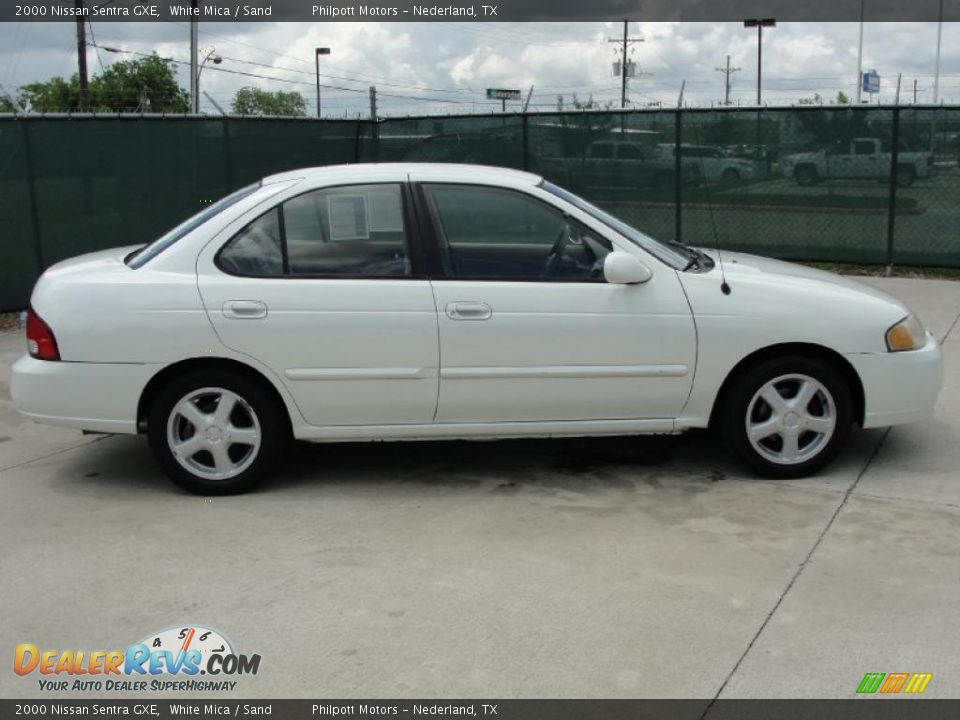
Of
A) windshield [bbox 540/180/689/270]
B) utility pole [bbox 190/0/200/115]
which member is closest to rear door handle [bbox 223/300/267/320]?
windshield [bbox 540/180/689/270]

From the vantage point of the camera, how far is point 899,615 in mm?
3949

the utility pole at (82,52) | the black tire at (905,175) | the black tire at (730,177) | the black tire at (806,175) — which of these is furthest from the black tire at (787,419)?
the utility pole at (82,52)

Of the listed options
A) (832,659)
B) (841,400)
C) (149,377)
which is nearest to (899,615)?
(832,659)

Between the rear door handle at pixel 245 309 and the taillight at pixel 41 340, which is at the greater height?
the rear door handle at pixel 245 309

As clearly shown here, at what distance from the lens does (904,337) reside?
5402mm

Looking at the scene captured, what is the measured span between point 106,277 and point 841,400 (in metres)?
3.78

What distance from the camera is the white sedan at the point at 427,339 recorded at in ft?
16.9

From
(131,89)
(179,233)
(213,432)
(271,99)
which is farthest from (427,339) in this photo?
(271,99)

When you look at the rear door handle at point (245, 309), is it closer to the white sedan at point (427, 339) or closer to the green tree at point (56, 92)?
the white sedan at point (427, 339)

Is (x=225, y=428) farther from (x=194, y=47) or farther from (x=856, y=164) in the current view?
(x=194, y=47)
